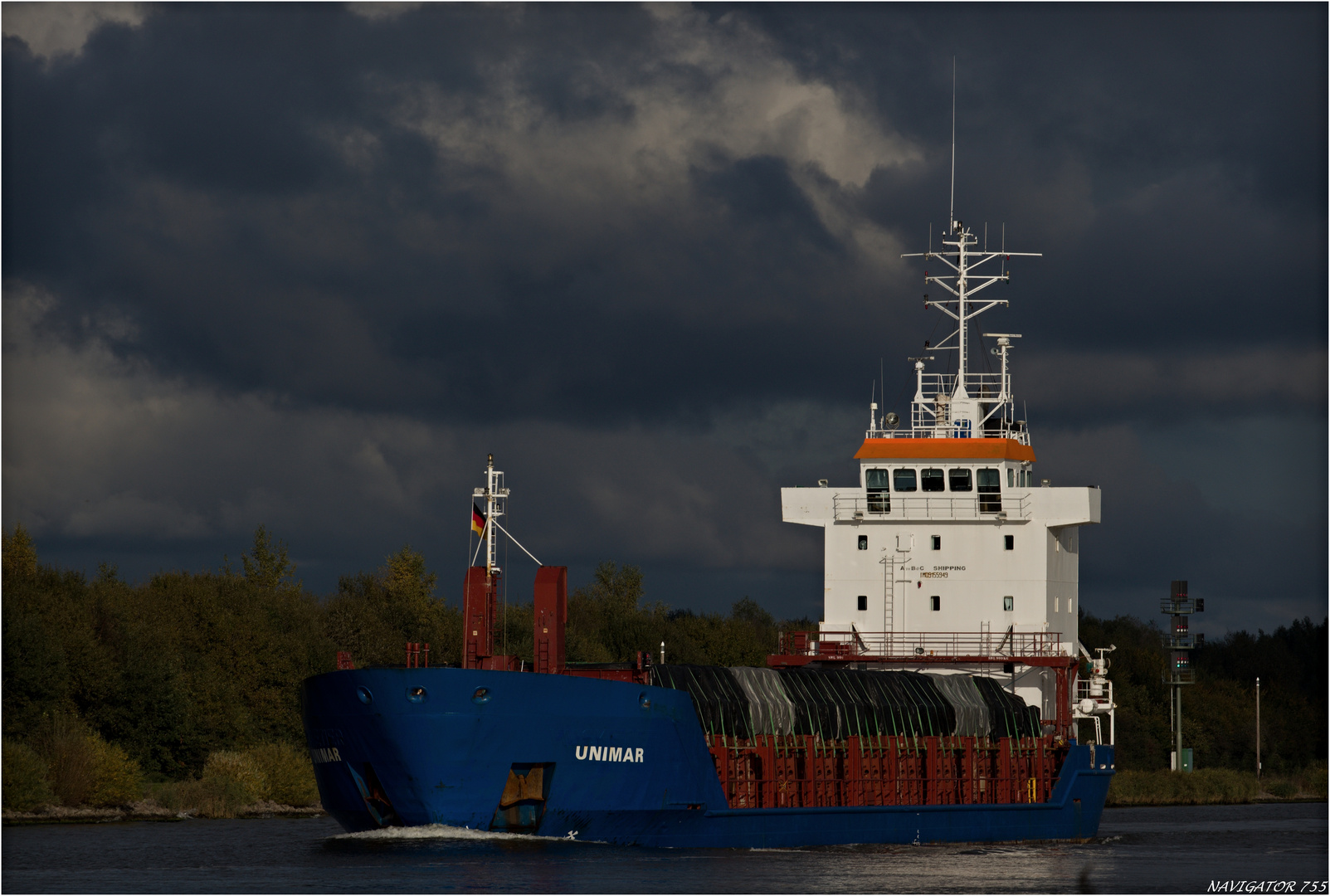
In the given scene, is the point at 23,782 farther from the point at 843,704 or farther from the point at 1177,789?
the point at 1177,789

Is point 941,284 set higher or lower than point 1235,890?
higher

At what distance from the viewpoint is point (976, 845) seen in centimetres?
4388

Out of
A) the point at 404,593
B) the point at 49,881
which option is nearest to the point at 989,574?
the point at 49,881

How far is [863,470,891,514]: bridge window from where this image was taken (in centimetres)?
5009

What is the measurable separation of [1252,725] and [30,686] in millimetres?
67432

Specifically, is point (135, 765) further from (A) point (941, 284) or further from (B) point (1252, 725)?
(B) point (1252, 725)

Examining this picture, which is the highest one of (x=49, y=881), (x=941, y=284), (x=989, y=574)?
(x=941, y=284)

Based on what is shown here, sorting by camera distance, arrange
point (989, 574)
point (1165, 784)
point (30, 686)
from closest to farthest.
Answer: point (989, 574) → point (30, 686) → point (1165, 784)

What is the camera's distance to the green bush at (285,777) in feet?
194

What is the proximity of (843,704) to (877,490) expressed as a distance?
8852 millimetres

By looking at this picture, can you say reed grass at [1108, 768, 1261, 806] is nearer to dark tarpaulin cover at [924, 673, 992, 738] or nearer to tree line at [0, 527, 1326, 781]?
tree line at [0, 527, 1326, 781]

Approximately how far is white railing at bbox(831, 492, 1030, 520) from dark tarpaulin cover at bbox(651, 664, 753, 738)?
34.3 ft

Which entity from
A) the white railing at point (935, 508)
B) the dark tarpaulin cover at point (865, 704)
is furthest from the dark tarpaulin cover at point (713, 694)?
the white railing at point (935, 508)

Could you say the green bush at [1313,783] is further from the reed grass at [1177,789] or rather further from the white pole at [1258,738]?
the reed grass at [1177,789]
